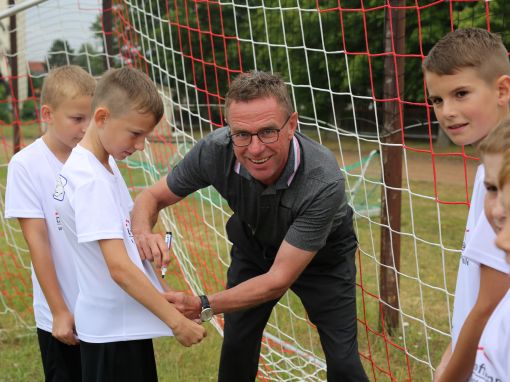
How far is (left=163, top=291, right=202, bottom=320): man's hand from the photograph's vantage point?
7.06 feet

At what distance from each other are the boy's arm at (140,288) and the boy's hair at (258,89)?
2.32 feet

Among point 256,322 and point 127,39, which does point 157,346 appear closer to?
point 256,322

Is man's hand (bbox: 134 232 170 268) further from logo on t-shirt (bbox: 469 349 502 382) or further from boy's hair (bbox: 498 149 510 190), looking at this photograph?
boy's hair (bbox: 498 149 510 190)

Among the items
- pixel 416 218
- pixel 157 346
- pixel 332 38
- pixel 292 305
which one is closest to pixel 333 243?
pixel 157 346

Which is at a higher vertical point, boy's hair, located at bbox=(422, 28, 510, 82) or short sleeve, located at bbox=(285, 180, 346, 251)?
boy's hair, located at bbox=(422, 28, 510, 82)

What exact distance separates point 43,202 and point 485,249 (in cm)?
173

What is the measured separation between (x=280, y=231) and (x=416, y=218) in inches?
247

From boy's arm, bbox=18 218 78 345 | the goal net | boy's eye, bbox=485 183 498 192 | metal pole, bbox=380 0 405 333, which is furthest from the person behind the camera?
metal pole, bbox=380 0 405 333

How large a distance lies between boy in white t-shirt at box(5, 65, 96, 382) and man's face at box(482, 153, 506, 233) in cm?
166

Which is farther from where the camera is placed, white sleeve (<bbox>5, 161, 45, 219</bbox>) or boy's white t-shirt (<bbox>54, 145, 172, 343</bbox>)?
white sleeve (<bbox>5, 161, 45, 219</bbox>)

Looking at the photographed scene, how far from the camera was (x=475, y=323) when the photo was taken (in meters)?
1.60

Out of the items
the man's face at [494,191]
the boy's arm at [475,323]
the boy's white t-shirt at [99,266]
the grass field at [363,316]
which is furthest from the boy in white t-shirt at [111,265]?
the grass field at [363,316]

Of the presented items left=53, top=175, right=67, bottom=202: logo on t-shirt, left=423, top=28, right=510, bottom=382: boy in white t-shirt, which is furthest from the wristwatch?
left=423, top=28, right=510, bottom=382: boy in white t-shirt

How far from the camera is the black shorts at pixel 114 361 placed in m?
2.06
